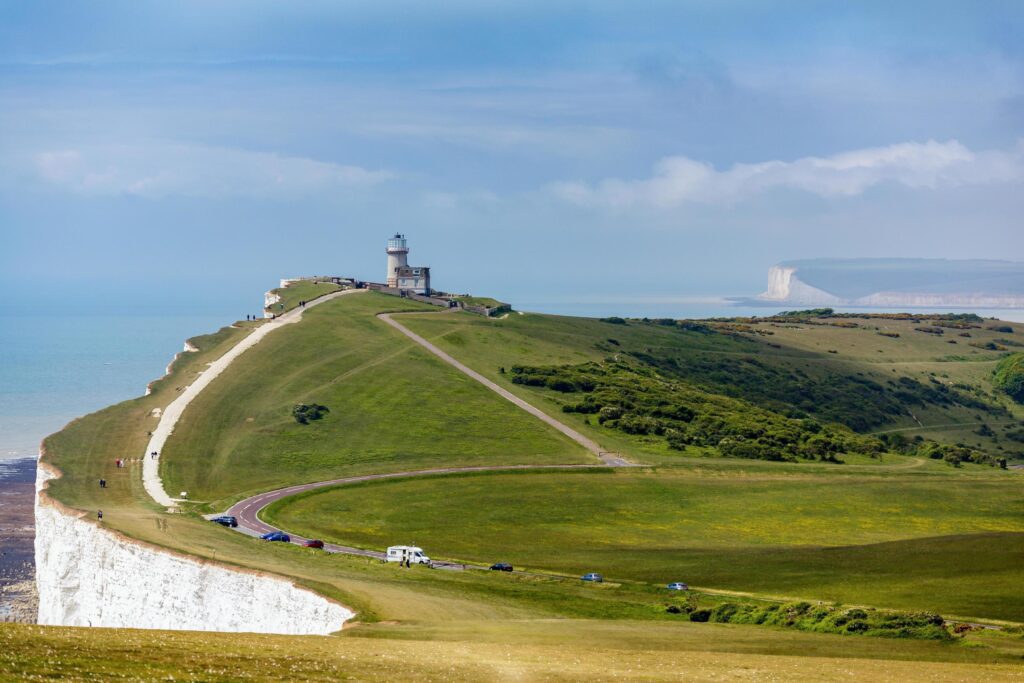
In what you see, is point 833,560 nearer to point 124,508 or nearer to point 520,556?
point 520,556

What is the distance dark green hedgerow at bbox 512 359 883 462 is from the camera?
103 meters

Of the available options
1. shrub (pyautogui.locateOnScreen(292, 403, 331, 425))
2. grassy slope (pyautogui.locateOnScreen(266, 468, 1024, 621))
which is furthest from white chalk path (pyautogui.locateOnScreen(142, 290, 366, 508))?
shrub (pyautogui.locateOnScreen(292, 403, 331, 425))

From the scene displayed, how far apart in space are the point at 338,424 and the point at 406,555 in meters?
39.3

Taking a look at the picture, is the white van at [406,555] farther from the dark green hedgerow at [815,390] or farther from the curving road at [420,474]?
the dark green hedgerow at [815,390]

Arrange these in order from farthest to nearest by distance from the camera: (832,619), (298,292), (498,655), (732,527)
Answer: (298,292) < (732,527) < (832,619) < (498,655)

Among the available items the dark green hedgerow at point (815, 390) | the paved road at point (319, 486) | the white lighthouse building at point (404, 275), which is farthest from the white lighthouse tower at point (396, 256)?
the paved road at point (319, 486)

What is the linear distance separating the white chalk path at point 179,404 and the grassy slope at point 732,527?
31.9 feet

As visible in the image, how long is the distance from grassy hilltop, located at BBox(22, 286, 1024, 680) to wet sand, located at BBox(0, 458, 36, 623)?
28.2ft

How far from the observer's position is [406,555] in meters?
61.5

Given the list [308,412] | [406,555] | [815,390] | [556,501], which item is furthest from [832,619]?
[815,390]

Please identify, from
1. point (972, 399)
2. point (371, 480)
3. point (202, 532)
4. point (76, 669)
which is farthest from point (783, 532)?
point (972, 399)

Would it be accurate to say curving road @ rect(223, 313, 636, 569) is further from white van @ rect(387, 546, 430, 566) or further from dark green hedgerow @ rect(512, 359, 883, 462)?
dark green hedgerow @ rect(512, 359, 883, 462)

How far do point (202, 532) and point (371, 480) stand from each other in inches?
826

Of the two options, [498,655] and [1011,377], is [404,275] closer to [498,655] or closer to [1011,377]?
[1011,377]
